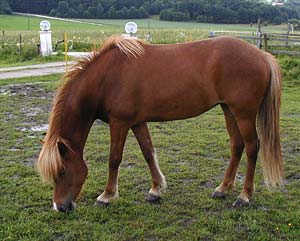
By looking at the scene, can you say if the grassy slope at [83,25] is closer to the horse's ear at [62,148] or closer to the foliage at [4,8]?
the foliage at [4,8]

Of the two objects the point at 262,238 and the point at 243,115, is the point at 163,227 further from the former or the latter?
the point at 243,115

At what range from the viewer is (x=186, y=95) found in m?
3.73

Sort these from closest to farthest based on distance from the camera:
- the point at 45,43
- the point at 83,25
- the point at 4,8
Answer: the point at 45,43 < the point at 83,25 < the point at 4,8

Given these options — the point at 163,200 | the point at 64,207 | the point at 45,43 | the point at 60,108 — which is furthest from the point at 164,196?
the point at 45,43

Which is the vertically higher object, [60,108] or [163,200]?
[60,108]

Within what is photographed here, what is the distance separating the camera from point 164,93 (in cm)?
372

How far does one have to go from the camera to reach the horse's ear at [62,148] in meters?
3.42

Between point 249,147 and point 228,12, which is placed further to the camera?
point 228,12

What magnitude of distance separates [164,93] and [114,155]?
756 mm

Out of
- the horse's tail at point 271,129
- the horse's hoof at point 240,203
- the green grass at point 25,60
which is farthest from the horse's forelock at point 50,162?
the green grass at point 25,60

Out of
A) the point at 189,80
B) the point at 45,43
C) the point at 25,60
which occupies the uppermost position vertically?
the point at 189,80

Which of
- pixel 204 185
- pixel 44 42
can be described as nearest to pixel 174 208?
pixel 204 185

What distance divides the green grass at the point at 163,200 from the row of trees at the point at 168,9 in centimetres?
3634

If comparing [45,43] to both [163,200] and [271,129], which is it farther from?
[271,129]
